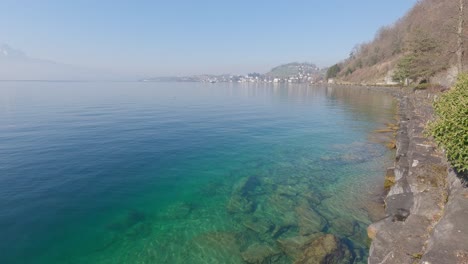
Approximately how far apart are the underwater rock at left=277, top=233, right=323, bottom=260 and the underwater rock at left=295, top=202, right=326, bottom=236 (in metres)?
0.73

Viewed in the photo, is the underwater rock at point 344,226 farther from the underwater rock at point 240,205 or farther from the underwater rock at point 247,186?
the underwater rock at point 247,186

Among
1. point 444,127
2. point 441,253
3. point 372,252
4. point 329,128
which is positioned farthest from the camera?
point 329,128

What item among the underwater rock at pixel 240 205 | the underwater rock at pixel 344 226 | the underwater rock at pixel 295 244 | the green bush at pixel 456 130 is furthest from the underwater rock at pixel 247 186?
the green bush at pixel 456 130

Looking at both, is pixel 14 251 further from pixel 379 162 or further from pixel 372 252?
pixel 379 162

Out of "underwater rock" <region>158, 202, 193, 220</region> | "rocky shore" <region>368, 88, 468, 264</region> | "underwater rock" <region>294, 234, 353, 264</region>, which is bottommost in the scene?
"underwater rock" <region>158, 202, 193, 220</region>

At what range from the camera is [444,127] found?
9.59 meters

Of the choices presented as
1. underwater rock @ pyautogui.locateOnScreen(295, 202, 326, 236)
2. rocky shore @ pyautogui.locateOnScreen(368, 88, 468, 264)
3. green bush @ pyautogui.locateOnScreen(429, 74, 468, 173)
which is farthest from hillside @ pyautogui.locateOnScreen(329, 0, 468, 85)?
underwater rock @ pyautogui.locateOnScreen(295, 202, 326, 236)

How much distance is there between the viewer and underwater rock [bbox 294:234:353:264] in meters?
9.93

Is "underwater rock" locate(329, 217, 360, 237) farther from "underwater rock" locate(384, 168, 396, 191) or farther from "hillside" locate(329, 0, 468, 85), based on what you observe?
"hillside" locate(329, 0, 468, 85)

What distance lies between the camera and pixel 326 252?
10.2 meters

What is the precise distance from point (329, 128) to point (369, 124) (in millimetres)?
6506

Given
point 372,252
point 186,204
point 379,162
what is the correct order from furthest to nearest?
point 379,162, point 186,204, point 372,252

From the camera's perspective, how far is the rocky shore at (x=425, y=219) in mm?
7145

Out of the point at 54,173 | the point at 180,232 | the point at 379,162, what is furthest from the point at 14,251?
the point at 379,162
